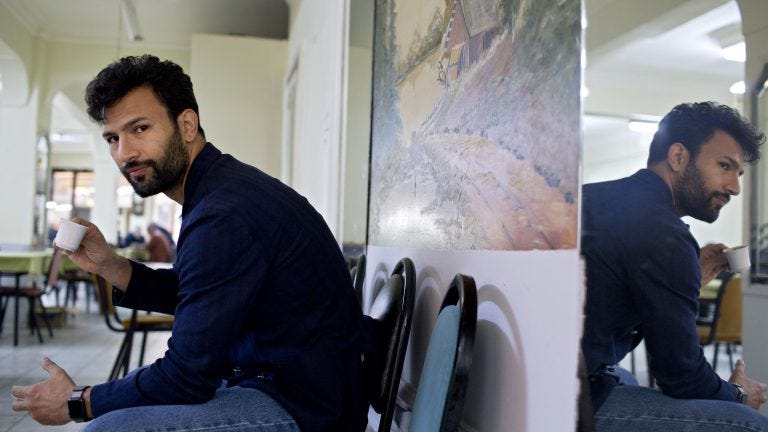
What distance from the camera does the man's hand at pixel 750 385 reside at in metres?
0.77

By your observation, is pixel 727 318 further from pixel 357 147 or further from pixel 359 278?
pixel 357 147

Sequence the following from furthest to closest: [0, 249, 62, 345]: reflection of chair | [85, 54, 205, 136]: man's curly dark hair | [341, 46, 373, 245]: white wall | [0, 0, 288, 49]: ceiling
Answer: [0, 0, 288, 49]: ceiling
[0, 249, 62, 345]: reflection of chair
[341, 46, 373, 245]: white wall
[85, 54, 205, 136]: man's curly dark hair

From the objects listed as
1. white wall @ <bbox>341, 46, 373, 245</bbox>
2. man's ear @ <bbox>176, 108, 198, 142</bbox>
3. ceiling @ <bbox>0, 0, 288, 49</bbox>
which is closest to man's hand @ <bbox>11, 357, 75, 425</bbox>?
man's ear @ <bbox>176, 108, 198, 142</bbox>

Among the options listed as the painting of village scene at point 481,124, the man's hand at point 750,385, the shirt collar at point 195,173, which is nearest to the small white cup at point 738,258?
the man's hand at point 750,385

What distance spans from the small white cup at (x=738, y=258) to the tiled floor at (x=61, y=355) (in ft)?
11.2

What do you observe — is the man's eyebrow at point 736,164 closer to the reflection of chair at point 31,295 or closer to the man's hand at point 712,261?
the man's hand at point 712,261

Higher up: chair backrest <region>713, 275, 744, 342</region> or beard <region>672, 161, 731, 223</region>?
beard <region>672, 161, 731, 223</region>

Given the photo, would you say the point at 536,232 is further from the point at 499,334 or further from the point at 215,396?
the point at 215,396

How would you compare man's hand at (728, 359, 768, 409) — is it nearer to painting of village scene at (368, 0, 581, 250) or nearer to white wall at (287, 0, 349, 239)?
painting of village scene at (368, 0, 581, 250)

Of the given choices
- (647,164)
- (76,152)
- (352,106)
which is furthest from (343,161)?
(76,152)

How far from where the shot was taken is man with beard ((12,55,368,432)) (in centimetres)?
128

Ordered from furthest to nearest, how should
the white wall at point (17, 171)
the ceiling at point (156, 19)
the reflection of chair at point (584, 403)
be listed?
the white wall at point (17, 171) < the ceiling at point (156, 19) < the reflection of chair at point (584, 403)

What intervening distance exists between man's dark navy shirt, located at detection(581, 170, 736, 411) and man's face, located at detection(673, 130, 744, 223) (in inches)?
0.9

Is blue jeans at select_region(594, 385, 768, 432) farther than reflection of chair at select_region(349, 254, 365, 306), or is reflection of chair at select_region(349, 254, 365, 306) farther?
reflection of chair at select_region(349, 254, 365, 306)
